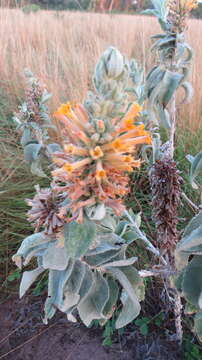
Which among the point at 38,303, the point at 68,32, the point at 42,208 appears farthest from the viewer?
the point at 68,32

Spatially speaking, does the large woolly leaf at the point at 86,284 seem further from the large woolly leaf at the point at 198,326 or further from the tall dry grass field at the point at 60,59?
the tall dry grass field at the point at 60,59

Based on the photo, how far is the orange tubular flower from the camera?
557 millimetres

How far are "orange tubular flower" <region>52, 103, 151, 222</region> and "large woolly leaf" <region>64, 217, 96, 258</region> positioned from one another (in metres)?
0.03

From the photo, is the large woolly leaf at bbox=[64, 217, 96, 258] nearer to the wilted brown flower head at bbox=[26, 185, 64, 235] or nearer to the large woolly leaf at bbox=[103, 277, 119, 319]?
the wilted brown flower head at bbox=[26, 185, 64, 235]

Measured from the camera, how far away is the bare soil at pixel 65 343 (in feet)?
4.43

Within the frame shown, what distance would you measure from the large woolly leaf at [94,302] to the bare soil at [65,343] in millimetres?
602

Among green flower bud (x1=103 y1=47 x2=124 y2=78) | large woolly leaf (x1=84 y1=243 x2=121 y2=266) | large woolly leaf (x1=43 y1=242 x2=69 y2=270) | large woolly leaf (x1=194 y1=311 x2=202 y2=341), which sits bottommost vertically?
large woolly leaf (x1=194 y1=311 x2=202 y2=341)

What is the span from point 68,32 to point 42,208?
4.61 meters

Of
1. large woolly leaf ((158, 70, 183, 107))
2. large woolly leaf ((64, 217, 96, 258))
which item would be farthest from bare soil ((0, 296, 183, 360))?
large woolly leaf ((158, 70, 183, 107))

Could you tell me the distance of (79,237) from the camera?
2.00 ft

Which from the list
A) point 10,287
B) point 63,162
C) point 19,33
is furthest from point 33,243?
point 19,33

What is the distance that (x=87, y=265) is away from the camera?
83cm

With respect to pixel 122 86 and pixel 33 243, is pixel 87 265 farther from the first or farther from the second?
pixel 122 86

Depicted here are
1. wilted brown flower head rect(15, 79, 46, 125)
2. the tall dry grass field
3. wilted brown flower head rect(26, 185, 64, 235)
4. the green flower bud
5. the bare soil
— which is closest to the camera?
the green flower bud
